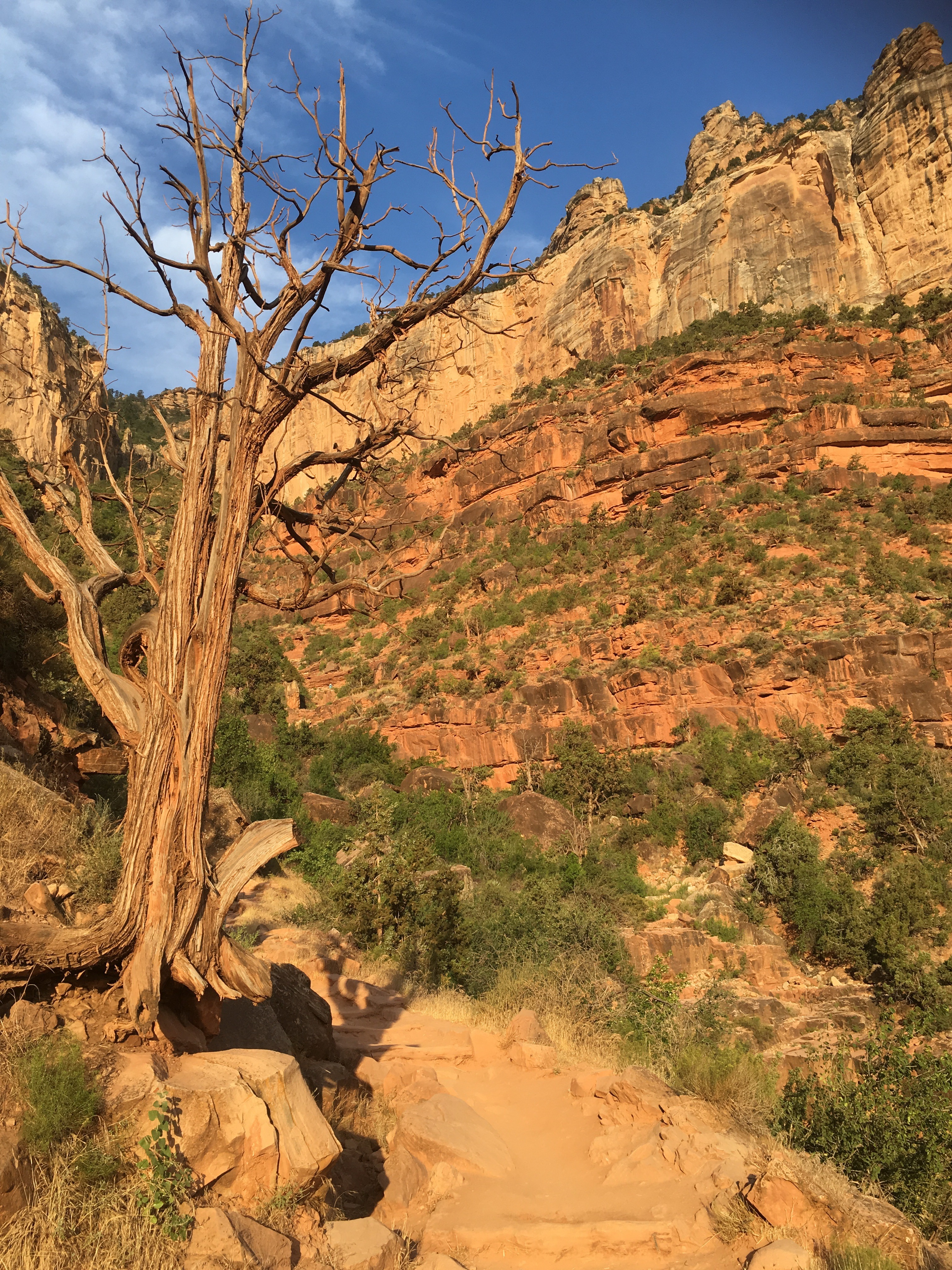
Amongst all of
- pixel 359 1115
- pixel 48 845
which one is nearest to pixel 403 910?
pixel 359 1115

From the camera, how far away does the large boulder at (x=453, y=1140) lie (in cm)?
431

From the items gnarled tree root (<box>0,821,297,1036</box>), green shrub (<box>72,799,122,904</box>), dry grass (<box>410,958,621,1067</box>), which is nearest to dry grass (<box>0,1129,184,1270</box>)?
gnarled tree root (<box>0,821,297,1036</box>)

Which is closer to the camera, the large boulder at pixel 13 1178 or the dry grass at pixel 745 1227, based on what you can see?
the large boulder at pixel 13 1178

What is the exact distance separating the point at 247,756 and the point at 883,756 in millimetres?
14917

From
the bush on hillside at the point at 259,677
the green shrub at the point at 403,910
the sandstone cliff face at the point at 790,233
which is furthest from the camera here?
the sandstone cliff face at the point at 790,233

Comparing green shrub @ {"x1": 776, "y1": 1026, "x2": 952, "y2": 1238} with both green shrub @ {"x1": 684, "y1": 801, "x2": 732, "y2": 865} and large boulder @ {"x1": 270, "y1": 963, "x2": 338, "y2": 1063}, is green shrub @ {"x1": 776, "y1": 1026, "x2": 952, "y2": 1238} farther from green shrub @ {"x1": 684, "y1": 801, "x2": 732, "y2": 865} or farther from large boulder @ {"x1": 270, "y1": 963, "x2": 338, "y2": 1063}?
green shrub @ {"x1": 684, "y1": 801, "x2": 732, "y2": 865}

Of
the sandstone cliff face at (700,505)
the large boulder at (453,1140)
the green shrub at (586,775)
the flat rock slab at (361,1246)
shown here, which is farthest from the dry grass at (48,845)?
the green shrub at (586,775)

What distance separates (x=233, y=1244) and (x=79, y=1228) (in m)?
0.51

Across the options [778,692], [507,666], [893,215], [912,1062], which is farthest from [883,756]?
[893,215]

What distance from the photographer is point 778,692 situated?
21406 millimetres

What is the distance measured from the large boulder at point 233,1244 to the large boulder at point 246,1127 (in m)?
0.16

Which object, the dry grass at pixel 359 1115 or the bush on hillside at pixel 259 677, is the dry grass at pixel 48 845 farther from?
the bush on hillside at pixel 259 677

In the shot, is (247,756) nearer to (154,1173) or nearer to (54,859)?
(54,859)

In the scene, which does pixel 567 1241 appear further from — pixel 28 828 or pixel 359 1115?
pixel 28 828
